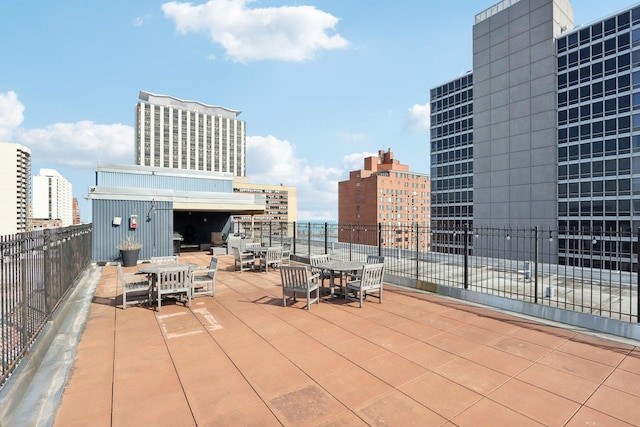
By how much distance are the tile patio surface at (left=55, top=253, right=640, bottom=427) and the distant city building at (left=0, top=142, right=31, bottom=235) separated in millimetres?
120845

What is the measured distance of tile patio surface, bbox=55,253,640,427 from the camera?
10.8 ft

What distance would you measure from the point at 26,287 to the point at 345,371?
14.9ft

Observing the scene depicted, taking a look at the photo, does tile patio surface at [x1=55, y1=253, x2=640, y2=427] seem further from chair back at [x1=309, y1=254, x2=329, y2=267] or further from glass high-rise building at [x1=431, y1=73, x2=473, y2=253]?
glass high-rise building at [x1=431, y1=73, x2=473, y2=253]

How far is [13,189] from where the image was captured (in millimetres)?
102750

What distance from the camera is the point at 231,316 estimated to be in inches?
259

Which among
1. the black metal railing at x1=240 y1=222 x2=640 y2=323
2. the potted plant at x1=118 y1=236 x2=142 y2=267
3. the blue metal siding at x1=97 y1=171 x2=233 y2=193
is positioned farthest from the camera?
the blue metal siding at x1=97 y1=171 x2=233 y2=193

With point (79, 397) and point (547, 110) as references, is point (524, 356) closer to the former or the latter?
point (79, 397)

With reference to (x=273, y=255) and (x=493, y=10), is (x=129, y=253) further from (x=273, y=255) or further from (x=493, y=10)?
(x=493, y=10)

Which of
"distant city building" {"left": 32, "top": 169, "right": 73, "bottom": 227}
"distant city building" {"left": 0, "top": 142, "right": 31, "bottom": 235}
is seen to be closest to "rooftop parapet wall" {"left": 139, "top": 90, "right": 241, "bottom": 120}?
"distant city building" {"left": 0, "top": 142, "right": 31, "bottom": 235}

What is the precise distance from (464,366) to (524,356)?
3.49 feet

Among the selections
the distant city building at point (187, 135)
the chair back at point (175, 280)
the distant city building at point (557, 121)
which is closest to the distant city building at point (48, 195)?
the distant city building at point (187, 135)

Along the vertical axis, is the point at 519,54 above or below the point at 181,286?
above

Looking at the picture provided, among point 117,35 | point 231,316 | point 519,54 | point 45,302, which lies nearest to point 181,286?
point 231,316

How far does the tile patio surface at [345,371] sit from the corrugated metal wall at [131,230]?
8660 millimetres
